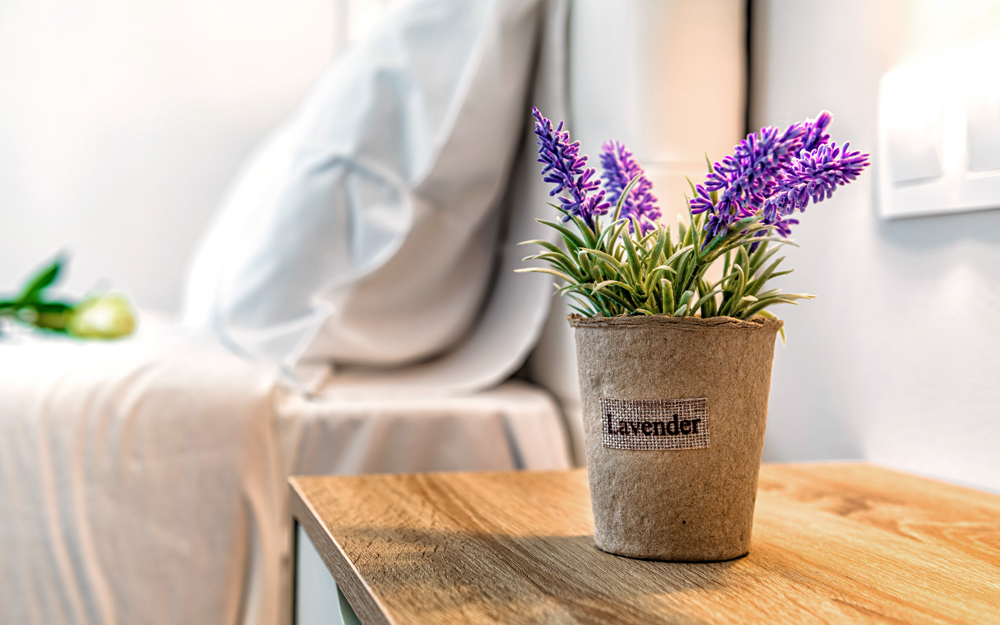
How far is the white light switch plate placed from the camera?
0.53m

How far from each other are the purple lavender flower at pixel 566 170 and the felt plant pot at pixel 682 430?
6cm

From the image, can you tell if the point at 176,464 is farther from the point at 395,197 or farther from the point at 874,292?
the point at 874,292

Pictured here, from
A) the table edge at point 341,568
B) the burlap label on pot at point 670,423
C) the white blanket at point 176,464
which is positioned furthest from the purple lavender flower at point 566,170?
the white blanket at point 176,464

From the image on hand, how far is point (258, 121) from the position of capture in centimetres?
235

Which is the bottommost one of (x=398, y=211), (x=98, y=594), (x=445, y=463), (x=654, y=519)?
(x=98, y=594)

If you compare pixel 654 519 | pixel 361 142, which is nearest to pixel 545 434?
pixel 361 142

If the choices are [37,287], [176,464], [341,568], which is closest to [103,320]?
[37,287]

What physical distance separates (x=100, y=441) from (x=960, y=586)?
811 mm

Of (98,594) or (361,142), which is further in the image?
(361,142)

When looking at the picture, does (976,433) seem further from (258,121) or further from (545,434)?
(258,121)

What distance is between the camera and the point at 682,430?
417 millimetres

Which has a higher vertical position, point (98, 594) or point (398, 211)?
point (398, 211)

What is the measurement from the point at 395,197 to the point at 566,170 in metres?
0.67

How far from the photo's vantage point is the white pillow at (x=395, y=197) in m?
1.03
